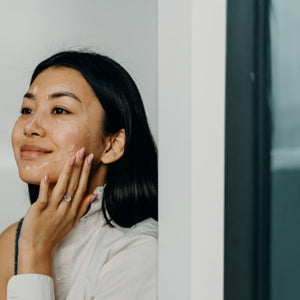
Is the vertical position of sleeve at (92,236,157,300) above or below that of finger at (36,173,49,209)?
below

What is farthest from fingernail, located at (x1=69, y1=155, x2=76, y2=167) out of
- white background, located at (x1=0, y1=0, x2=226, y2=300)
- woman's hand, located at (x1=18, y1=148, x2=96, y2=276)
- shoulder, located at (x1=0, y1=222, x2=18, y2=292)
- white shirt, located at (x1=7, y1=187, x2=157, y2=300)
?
white background, located at (x1=0, y1=0, x2=226, y2=300)

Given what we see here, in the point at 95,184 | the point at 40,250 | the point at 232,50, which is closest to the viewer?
the point at 232,50

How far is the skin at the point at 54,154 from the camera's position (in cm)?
82

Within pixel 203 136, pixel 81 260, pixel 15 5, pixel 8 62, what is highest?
pixel 15 5

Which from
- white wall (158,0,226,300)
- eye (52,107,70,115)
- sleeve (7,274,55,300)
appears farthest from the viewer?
eye (52,107,70,115)

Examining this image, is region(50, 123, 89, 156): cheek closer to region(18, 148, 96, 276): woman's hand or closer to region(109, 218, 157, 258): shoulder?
region(18, 148, 96, 276): woman's hand

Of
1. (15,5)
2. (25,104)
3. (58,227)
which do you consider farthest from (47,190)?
(15,5)

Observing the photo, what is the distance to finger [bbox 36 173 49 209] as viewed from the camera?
2.67ft

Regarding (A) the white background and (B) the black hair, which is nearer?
(A) the white background

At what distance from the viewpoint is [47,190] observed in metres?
0.82

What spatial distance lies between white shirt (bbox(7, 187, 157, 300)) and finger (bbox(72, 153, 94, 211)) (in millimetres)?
48

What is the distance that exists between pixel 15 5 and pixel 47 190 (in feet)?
1.49

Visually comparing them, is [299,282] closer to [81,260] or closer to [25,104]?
[81,260]

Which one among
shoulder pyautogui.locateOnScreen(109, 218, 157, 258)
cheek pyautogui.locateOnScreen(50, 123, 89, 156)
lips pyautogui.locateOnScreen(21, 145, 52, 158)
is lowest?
shoulder pyautogui.locateOnScreen(109, 218, 157, 258)
